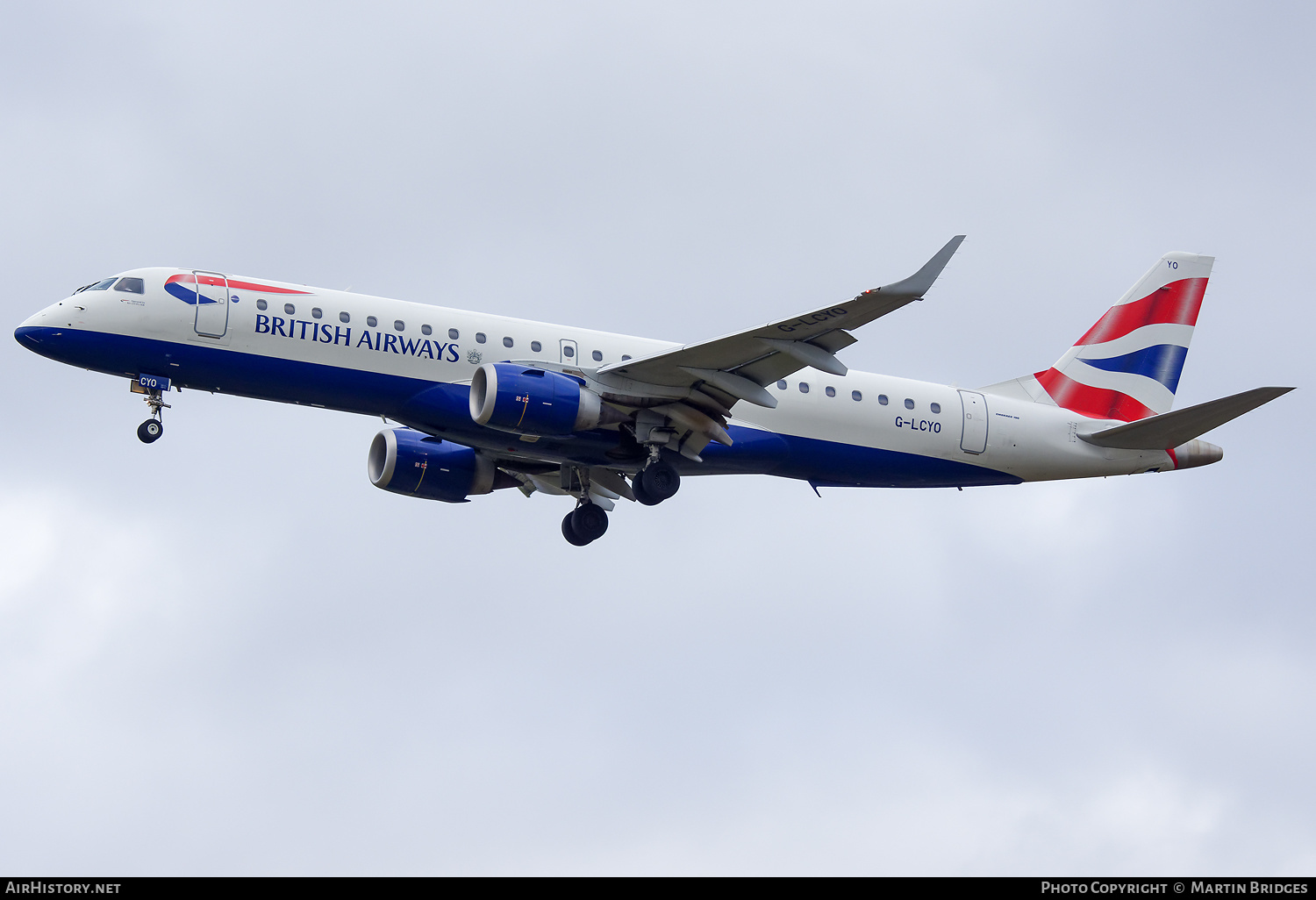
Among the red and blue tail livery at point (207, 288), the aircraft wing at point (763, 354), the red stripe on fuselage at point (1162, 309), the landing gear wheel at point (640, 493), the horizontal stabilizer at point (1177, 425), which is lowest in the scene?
the landing gear wheel at point (640, 493)

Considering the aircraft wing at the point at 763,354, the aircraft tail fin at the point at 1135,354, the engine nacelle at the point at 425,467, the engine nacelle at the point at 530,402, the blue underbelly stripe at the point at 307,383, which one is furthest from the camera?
the aircraft tail fin at the point at 1135,354

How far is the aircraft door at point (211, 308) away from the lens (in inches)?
1262

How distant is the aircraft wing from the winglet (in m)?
0.02

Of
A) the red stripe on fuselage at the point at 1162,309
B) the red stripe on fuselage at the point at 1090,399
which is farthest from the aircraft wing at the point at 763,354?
the red stripe on fuselage at the point at 1162,309

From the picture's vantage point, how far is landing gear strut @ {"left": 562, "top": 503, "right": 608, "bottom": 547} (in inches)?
1526

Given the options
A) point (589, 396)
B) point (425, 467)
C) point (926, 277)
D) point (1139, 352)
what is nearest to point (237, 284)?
point (425, 467)

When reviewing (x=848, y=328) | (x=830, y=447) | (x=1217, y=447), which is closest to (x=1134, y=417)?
(x=1217, y=447)

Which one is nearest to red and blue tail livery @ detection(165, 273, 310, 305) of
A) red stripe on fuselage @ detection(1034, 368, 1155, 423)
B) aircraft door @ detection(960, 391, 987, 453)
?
aircraft door @ detection(960, 391, 987, 453)

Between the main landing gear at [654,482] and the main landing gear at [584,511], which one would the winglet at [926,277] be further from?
the main landing gear at [584,511]

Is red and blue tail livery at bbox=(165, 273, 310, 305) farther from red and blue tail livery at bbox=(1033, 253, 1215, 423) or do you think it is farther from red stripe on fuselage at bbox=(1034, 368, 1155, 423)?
red and blue tail livery at bbox=(1033, 253, 1215, 423)

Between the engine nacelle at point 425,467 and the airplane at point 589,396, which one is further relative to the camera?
the engine nacelle at point 425,467

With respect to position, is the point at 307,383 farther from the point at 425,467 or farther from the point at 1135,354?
the point at 1135,354

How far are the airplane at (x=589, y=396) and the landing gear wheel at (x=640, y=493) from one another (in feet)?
0.13

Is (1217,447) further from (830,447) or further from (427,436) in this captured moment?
(427,436)
